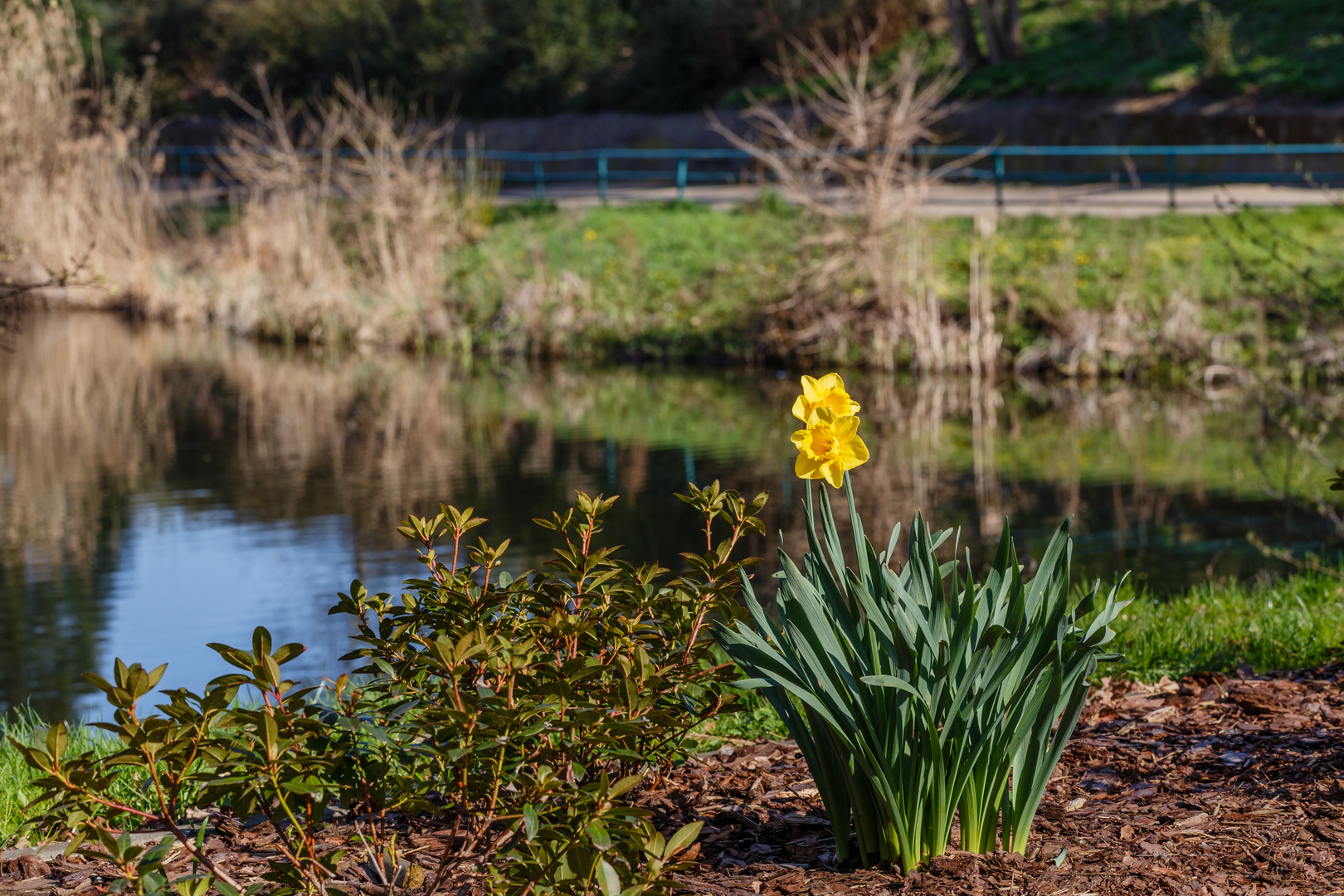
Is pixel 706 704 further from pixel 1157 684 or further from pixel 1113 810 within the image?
pixel 1157 684

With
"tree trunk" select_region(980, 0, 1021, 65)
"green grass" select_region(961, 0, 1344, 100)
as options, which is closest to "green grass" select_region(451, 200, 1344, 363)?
"green grass" select_region(961, 0, 1344, 100)

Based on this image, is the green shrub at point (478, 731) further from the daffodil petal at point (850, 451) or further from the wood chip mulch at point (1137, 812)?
the daffodil petal at point (850, 451)

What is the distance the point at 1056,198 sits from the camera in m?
21.6

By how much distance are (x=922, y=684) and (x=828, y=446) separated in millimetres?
547

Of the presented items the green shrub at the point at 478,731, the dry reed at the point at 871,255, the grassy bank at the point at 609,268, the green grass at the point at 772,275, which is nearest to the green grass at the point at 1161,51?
the green grass at the point at 772,275

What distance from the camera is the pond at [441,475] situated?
8223 millimetres

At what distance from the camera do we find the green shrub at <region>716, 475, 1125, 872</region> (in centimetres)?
300

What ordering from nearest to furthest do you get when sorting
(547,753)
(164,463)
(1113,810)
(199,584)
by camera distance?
(547,753) → (1113,810) → (199,584) → (164,463)

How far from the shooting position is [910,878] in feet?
9.96

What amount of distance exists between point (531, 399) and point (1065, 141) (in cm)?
1784

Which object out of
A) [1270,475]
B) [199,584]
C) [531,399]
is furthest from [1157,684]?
[531,399]

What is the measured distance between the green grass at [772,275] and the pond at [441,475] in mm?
846

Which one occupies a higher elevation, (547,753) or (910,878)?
(547,753)

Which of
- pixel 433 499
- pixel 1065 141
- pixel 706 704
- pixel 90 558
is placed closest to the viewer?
pixel 706 704
